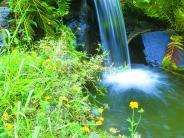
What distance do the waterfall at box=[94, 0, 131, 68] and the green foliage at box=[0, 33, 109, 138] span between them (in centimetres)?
264

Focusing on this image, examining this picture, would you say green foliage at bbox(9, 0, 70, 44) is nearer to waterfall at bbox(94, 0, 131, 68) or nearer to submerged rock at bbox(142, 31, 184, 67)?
waterfall at bbox(94, 0, 131, 68)

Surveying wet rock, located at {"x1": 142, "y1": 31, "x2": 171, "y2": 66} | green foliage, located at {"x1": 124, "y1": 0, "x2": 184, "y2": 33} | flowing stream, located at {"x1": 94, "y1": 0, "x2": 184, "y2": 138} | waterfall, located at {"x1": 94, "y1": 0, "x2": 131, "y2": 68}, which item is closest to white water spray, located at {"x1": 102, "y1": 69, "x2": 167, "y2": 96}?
flowing stream, located at {"x1": 94, "y1": 0, "x2": 184, "y2": 138}

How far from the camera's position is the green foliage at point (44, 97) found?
2766 mm

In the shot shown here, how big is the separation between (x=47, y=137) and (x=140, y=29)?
16.2ft

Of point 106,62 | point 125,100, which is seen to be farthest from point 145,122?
point 106,62

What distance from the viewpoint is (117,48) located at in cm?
668

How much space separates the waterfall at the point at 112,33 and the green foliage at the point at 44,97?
2643 mm

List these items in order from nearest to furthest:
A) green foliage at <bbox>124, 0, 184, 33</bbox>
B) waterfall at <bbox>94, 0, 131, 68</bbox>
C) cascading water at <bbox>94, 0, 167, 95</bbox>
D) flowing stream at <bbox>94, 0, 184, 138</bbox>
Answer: flowing stream at <bbox>94, 0, 184, 138</bbox>
cascading water at <bbox>94, 0, 167, 95</bbox>
waterfall at <bbox>94, 0, 131, 68</bbox>
green foliage at <bbox>124, 0, 184, 33</bbox>

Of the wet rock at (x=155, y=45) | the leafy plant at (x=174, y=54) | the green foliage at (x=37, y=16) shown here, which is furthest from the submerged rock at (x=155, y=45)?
the green foliage at (x=37, y=16)

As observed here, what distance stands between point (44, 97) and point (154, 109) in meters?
2.41

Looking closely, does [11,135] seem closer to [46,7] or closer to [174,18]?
[46,7]

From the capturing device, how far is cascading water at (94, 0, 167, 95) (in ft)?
20.1

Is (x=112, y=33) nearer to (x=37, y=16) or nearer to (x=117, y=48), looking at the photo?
(x=117, y=48)

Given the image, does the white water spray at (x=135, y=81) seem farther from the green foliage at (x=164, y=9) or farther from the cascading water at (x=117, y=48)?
the green foliage at (x=164, y=9)
